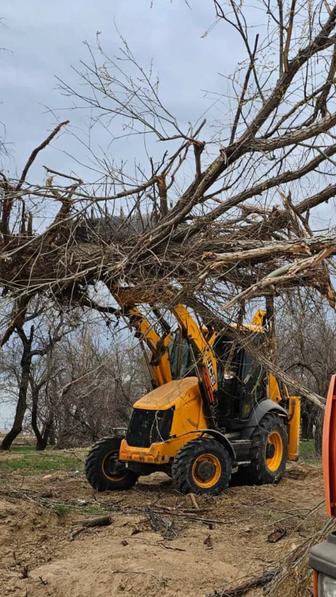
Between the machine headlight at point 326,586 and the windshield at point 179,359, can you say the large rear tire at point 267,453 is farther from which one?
the machine headlight at point 326,586

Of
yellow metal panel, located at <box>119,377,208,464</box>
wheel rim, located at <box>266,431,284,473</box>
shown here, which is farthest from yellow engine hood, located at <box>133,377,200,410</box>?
wheel rim, located at <box>266,431,284,473</box>

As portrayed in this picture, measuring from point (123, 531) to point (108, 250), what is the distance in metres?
3.13

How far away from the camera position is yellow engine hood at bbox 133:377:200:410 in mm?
10258

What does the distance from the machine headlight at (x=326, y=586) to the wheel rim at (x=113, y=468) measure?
8.52 meters

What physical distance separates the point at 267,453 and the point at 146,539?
4899mm

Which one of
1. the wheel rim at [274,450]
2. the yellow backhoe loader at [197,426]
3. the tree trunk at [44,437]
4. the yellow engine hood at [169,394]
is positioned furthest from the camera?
the tree trunk at [44,437]

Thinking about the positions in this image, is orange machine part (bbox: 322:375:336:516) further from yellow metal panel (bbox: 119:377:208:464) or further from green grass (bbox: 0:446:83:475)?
green grass (bbox: 0:446:83:475)

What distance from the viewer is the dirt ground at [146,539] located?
5.45 meters

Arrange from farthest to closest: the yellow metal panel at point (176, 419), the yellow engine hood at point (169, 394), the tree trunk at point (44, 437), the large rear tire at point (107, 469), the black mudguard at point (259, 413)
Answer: the tree trunk at point (44, 437), the black mudguard at point (259, 413), the large rear tire at point (107, 469), the yellow engine hood at point (169, 394), the yellow metal panel at point (176, 419)

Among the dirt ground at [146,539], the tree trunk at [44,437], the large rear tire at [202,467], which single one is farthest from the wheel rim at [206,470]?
the tree trunk at [44,437]

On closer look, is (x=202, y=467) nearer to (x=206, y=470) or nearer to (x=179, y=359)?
(x=206, y=470)

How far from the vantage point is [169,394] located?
1040 cm

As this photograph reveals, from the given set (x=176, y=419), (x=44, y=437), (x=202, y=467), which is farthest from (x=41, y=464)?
(x=44, y=437)

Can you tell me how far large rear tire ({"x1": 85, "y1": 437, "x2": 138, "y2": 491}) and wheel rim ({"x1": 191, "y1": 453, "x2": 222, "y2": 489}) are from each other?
140 centimetres
